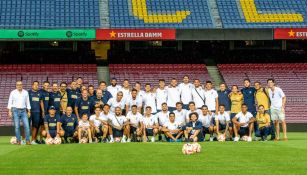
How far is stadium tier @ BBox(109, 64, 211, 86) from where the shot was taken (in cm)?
3512

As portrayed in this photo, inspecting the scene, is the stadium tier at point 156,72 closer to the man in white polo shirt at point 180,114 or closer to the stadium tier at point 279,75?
the stadium tier at point 279,75

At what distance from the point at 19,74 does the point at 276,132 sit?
63.7 ft

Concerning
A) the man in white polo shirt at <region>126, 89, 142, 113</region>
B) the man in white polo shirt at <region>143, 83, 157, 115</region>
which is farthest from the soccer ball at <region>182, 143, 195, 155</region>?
the man in white polo shirt at <region>143, 83, 157, 115</region>

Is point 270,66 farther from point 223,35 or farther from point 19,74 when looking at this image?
point 19,74

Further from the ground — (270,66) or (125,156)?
(270,66)

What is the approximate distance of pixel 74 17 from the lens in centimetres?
3616

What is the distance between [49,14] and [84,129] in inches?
743

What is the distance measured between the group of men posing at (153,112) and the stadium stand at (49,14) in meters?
15.9

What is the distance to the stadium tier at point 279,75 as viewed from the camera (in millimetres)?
33625

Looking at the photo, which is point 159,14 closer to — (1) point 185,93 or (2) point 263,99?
(1) point 185,93

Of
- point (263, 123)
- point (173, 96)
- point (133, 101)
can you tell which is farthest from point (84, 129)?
point (263, 123)

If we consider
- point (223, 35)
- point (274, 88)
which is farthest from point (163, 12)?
point (274, 88)

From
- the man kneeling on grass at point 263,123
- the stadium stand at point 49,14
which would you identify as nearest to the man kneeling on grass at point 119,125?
the man kneeling on grass at point 263,123

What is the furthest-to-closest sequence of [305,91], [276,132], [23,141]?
[305,91]
[276,132]
[23,141]
